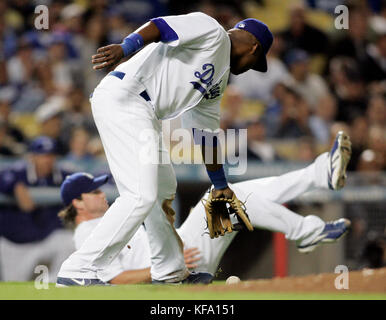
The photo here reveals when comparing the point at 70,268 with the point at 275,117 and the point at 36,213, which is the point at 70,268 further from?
the point at 275,117

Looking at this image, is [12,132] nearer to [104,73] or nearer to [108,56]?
[104,73]

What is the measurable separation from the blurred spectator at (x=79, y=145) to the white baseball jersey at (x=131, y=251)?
8.40 feet

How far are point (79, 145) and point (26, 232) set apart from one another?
4.14ft

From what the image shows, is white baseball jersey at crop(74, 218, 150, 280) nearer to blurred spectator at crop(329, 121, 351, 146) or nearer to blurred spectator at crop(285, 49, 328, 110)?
blurred spectator at crop(329, 121, 351, 146)

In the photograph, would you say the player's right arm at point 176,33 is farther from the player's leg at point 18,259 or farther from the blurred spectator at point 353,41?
the blurred spectator at point 353,41

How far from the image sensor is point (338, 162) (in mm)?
Result: 4652

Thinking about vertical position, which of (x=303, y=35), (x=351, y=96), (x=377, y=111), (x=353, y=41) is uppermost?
(x=303, y=35)

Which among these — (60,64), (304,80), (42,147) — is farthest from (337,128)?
(42,147)

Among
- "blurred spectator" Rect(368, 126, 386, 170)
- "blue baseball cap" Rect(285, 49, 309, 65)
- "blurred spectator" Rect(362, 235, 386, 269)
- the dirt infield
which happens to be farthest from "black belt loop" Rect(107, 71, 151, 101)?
"blue baseball cap" Rect(285, 49, 309, 65)

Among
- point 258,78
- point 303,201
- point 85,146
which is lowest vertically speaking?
point 303,201

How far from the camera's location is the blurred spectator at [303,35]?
10.1 metres

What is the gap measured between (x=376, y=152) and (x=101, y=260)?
5.08m

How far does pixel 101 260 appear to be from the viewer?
12.5ft
